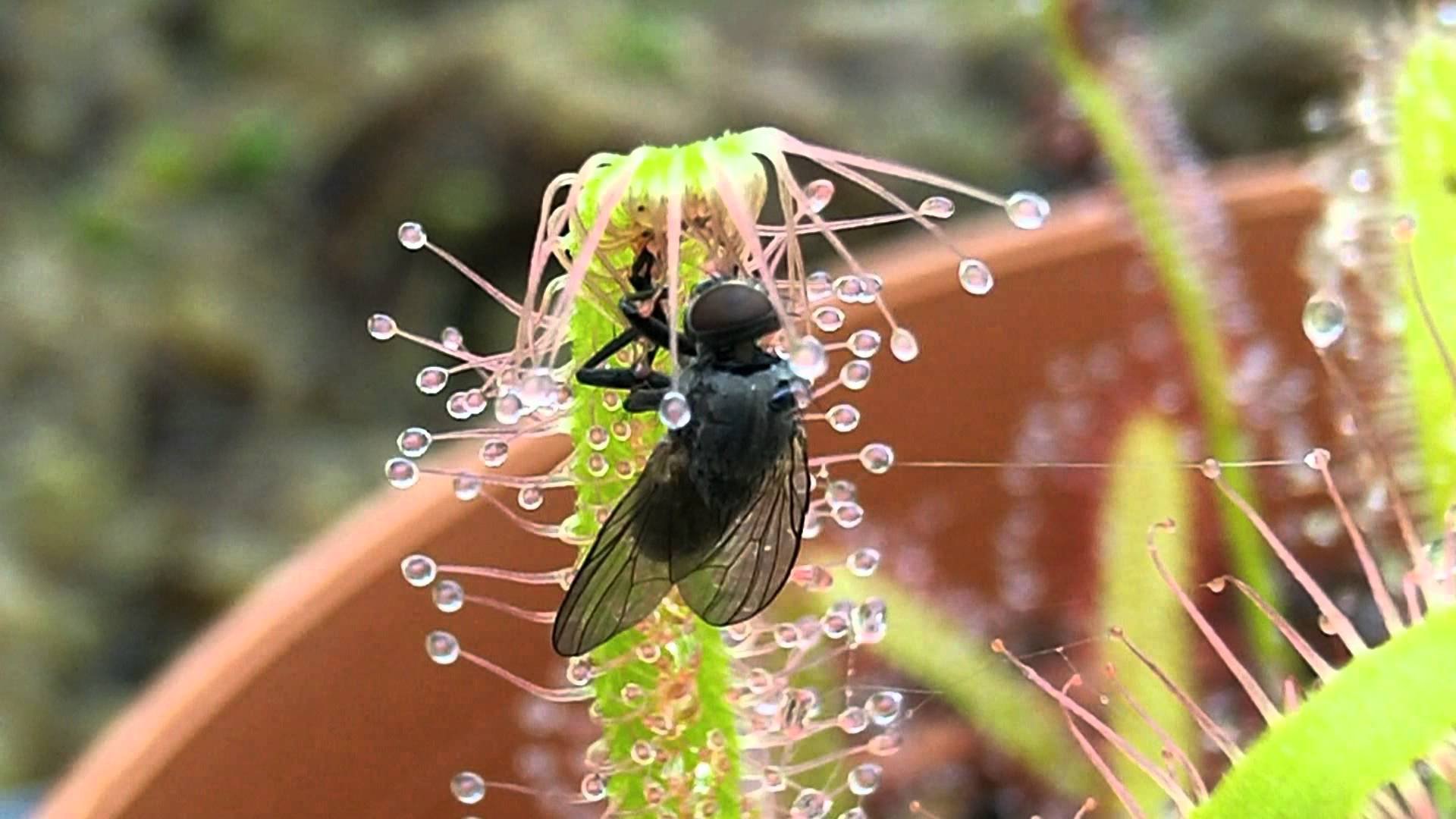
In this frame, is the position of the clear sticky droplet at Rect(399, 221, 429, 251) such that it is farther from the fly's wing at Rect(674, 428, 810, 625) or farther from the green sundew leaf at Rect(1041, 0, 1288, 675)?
the green sundew leaf at Rect(1041, 0, 1288, 675)

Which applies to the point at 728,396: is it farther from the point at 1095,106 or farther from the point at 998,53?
the point at 998,53

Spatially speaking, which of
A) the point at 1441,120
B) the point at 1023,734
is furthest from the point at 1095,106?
the point at 1023,734

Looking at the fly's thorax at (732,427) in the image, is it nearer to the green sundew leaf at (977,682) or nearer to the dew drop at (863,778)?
the dew drop at (863,778)

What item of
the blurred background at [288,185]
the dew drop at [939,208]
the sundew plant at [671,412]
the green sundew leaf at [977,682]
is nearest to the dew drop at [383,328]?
the sundew plant at [671,412]

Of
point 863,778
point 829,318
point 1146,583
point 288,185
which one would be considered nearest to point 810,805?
point 863,778

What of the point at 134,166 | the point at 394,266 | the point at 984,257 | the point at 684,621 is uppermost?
the point at 134,166

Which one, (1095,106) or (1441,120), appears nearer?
(1441,120)

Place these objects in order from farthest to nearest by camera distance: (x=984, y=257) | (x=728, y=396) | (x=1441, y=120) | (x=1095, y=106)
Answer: (x=984, y=257), (x=1095, y=106), (x=1441, y=120), (x=728, y=396)
